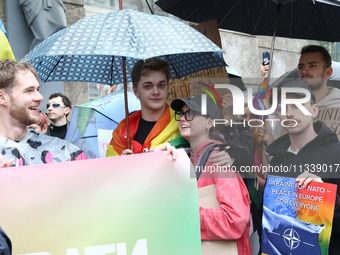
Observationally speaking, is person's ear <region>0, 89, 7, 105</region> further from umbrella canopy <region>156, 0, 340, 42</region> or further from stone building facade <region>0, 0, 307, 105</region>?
stone building facade <region>0, 0, 307, 105</region>

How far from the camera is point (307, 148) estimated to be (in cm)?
302

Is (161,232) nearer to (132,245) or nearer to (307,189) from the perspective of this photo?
(132,245)

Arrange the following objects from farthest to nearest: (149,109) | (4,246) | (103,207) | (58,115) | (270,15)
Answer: (58,115), (270,15), (149,109), (103,207), (4,246)

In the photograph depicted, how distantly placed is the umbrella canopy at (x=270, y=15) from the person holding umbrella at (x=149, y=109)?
121 cm

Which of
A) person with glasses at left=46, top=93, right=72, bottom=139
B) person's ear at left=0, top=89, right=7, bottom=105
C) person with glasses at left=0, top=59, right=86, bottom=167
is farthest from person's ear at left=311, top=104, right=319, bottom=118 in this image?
person with glasses at left=46, top=93, right=72, bottom=139

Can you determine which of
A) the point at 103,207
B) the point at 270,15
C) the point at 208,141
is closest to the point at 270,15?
the point at 270,15

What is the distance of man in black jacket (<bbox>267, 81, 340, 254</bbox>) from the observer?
2.88 m

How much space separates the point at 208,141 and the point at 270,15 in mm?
2082

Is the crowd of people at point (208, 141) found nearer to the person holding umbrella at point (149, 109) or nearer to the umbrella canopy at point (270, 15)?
the person holding umbrella at point (149, 109)

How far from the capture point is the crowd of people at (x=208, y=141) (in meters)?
2.94

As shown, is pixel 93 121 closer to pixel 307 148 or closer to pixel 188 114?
pixel 188 114

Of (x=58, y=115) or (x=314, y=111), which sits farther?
(x=58, y=115)

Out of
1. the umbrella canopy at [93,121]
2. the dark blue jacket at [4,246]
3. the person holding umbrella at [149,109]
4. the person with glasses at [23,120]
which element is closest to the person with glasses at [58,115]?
the umbrella canopy at [93,121]

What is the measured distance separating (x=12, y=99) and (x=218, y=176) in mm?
1334
